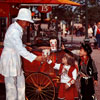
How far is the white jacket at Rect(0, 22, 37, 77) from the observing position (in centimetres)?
486

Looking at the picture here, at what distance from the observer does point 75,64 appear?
6320 millimetres

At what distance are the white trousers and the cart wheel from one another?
0.84 metres

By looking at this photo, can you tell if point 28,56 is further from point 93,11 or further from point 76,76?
point 93,11

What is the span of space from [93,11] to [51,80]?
61763 mm

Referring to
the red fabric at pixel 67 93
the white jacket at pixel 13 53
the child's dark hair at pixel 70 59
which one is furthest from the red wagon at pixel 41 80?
the white jacket at pixel 13 53

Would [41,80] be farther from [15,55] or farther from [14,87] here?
[15,55]

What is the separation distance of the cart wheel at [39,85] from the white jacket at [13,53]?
3.50ft

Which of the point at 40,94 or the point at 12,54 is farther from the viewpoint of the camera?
the point at 40,94

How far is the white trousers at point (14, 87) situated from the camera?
511 cm

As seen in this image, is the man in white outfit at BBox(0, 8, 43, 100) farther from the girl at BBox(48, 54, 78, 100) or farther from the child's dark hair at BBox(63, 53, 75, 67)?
the child's dark hair at BBox(63, 53, 75, 67)

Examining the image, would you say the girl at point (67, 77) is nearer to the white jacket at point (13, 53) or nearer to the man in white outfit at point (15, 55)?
the man in white outfit at point (15, 55)

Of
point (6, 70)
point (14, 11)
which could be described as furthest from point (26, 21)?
point (14, 11)

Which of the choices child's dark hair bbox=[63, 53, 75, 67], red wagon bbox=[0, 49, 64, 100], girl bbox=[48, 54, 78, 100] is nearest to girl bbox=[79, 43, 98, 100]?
girl bbox=[48, 54, 78, 100]

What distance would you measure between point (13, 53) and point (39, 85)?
1732 millimetres
